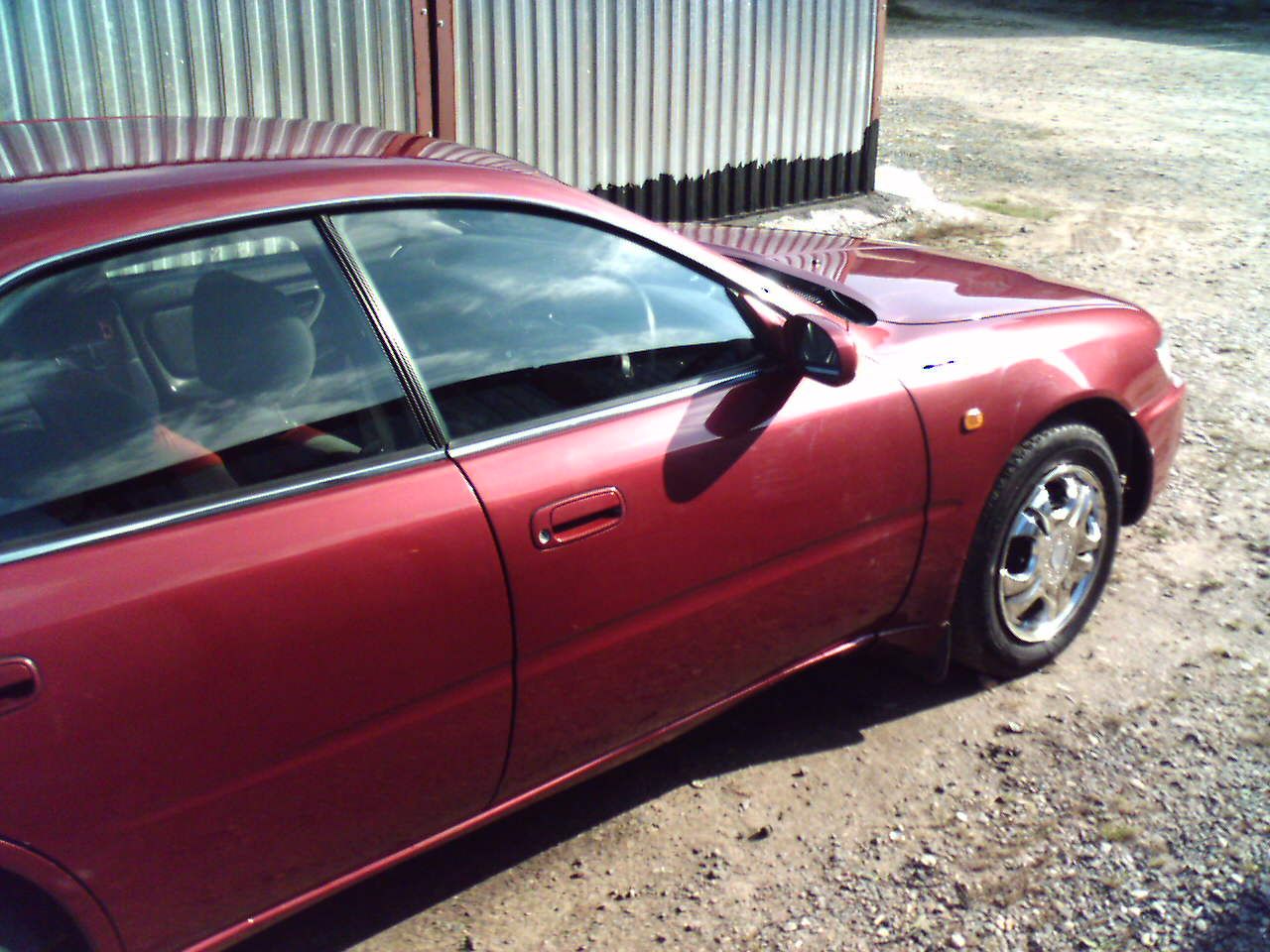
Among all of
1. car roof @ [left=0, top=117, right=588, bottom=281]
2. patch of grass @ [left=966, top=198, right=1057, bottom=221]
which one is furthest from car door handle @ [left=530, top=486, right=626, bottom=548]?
patch of grass @ [left=966, top=198, right=1057, bottom=221]

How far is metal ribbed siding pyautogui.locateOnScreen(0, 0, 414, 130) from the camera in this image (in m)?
5.71

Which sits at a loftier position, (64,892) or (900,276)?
(900,276)

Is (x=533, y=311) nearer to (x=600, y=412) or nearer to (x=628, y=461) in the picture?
(x=600, y=412)

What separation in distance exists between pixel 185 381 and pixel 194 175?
1.33ft

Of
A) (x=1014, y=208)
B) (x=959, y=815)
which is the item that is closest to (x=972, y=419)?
(x=959, y=815)

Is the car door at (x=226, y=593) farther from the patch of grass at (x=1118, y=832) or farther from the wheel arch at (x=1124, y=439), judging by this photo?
the wheel arch at (x=1124, y=439)

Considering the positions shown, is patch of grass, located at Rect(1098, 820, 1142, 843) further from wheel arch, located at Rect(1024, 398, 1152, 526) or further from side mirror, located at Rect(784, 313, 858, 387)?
side mirror, located at Rect(784, 313, 858, 387)

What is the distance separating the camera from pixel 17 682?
78.7 inches

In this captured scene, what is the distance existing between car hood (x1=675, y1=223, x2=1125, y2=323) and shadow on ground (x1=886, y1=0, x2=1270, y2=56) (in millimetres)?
16074

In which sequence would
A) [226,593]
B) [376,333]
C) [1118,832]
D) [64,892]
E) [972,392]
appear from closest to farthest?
[64,892], [226,593], [376,333], [1118,832], [972,392]

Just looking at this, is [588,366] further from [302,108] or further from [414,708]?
[302,108]

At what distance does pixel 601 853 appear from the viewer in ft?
10.4

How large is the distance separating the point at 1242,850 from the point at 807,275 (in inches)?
70.8

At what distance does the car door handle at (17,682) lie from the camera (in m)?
1.98
